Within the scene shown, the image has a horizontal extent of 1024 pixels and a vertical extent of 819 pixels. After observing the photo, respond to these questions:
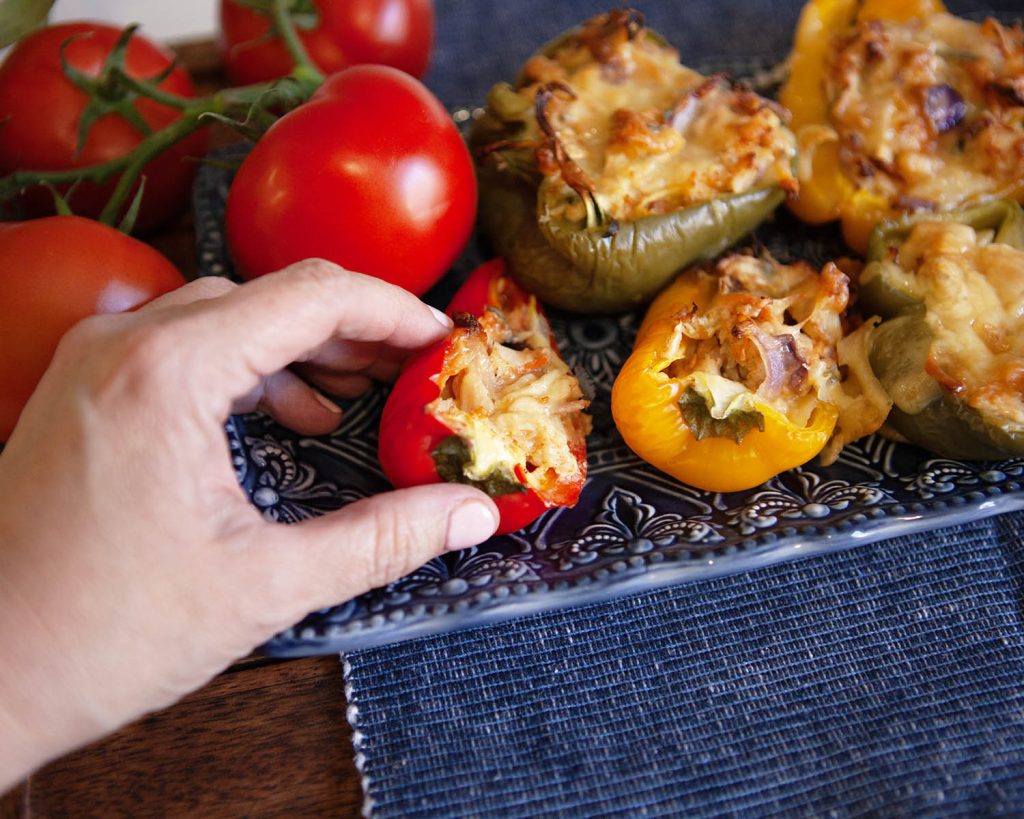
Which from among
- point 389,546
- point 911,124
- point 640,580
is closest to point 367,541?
point 389,546

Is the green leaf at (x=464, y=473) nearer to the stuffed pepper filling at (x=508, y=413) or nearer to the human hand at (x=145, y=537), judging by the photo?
the stuffed pepper filling at (x=508, y=413)

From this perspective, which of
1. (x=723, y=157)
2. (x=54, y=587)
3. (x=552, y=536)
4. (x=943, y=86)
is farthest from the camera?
(x=943, y=86)

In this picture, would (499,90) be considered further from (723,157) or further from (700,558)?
(700,558)

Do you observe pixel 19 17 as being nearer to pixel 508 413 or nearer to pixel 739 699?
pixel 508 413

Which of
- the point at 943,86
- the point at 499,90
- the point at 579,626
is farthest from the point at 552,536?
the point at 943,86

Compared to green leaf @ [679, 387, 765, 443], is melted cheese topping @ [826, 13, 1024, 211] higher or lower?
higher

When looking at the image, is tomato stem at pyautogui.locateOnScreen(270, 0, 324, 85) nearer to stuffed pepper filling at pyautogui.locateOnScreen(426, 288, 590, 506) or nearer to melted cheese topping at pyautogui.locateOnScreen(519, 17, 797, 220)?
melted cheese topping at pyautogui.locateOnScreen(519, 17, 797, 220)

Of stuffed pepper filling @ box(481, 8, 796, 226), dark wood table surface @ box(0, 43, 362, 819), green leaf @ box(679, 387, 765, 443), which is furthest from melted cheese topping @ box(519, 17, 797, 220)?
dark wood table surface @ box(0, 43, 362, 819)
